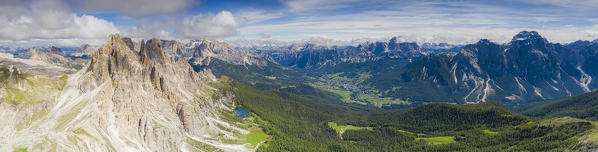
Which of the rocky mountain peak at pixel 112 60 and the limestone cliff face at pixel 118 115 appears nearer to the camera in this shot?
the limestone cliff face at pixel 118 115

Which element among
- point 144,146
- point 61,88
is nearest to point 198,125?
point 144,146

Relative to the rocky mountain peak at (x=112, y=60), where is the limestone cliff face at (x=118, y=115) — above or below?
below

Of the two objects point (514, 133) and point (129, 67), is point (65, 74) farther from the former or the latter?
point (514, 133)

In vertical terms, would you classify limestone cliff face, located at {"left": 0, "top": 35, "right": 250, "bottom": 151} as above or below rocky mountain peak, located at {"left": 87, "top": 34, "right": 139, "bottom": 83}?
below

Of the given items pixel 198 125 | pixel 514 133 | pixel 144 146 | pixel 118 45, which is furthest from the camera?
pixel 514 133

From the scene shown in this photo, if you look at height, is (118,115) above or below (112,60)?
below

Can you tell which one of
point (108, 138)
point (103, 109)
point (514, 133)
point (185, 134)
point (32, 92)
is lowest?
point (514, 133)

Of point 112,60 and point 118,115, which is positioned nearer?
point 118,115

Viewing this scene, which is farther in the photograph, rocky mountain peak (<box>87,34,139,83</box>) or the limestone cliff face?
rocky mountain peak (<box>87,34,139,83</box>)
